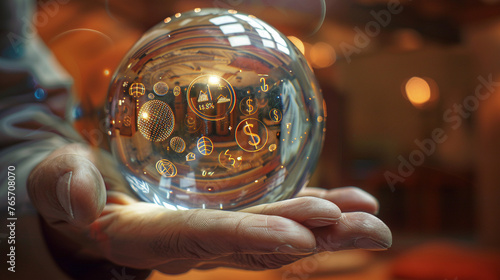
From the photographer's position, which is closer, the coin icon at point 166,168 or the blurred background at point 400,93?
the coin icon at point 166,168

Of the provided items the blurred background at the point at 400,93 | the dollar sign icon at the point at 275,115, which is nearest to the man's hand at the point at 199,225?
the dollar sign icon at the point at 275,115

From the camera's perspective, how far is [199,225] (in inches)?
20.2

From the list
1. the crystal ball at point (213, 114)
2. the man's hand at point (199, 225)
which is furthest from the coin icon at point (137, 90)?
the man's hand at point (199, 225)

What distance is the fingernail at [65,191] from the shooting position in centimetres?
49

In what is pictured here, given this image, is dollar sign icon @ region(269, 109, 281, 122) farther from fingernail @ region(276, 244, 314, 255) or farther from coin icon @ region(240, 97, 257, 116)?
fingernail @ region(276, 244, 314, 255)

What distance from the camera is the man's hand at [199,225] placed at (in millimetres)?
481

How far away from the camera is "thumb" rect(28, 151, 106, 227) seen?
0.49m

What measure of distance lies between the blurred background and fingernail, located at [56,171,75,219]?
87 centimetres

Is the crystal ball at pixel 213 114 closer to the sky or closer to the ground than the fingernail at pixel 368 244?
closer to the sky

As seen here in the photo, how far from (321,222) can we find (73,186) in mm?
280

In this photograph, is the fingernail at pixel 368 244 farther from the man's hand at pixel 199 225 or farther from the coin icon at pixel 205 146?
the coin icon at pixel 205 146

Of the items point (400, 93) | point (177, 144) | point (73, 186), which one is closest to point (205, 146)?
point (177, 144)

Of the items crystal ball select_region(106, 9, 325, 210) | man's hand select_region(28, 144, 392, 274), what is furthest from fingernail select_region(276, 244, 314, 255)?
crystal ball select_region(106, 9, 325, 210)

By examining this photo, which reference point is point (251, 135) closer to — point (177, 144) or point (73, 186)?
point (177, 144)
